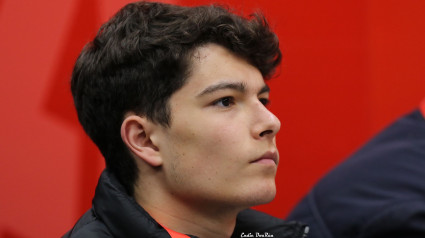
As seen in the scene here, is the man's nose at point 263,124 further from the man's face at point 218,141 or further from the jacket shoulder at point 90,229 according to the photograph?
the jacket shoulder at point 90,229

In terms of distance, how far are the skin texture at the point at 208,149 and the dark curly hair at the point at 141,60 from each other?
0.10ft

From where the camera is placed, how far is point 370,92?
2.15 meters

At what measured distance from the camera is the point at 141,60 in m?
1.36

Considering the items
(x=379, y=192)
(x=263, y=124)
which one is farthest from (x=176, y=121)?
(x=379, y=192)

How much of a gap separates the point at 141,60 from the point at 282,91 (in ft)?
2.80

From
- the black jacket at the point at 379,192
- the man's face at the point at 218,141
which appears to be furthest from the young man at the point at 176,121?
the black jacket at the point at 379,192

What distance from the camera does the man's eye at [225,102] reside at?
1.32 m

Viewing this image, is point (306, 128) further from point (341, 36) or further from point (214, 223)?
point (214, 223)

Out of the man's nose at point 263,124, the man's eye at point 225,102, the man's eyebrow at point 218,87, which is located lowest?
the man's nose at point 263,124

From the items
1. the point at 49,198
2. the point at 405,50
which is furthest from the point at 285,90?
the point at 49,198

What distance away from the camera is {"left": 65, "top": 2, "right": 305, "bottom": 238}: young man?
1.29m

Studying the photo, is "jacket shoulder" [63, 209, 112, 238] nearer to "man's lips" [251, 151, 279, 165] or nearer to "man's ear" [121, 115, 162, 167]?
"man's ear" [121, 115, 162, 167]

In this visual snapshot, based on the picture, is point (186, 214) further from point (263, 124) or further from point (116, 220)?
point (263, 124)

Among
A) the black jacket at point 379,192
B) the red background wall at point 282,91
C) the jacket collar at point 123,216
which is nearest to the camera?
the black jacket at point 379,192
